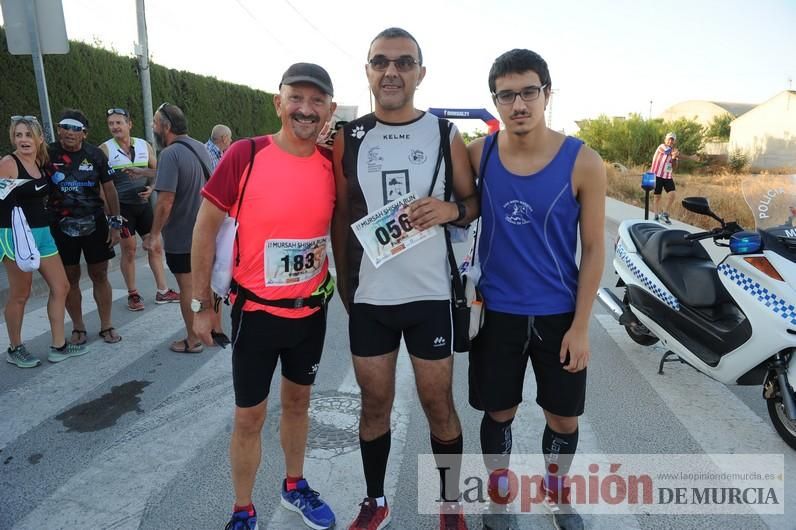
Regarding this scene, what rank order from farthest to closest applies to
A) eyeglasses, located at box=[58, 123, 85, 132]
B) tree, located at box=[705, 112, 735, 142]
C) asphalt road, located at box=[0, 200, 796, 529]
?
tree, located at box=[705, 112, 735, 142] < eyeglasses, located at box=[58, 123, 85, 132] < asphalt road, located at box=[0, 200, 796, 529]

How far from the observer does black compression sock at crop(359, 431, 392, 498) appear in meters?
2.58

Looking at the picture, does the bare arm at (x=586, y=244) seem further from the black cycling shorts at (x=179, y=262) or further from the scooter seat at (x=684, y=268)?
the black cycling shorts at (x=179, y=262)

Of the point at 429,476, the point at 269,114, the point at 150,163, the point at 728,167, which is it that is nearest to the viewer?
the point at 429,476

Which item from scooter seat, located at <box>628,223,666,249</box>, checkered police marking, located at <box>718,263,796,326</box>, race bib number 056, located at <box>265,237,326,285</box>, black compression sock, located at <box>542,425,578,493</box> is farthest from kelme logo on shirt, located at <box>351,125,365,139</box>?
scooter seat, located at <box>628,223,666,249</box>

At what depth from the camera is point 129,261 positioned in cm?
590

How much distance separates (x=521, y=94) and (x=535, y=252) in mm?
664

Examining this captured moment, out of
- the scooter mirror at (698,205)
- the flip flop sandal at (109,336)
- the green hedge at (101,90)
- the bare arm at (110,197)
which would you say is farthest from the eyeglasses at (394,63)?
the green hedge at (101,90)

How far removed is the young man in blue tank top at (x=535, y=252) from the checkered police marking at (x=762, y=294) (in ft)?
4.66

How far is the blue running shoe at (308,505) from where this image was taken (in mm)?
2570

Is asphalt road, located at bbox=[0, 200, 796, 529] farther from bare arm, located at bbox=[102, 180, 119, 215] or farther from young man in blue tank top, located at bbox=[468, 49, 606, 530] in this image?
bare arm, located at bbox=[102, 180, 119, 215]

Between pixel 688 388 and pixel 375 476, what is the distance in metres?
2.66

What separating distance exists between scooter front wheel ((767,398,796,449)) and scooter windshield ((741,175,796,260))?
2.90 feet

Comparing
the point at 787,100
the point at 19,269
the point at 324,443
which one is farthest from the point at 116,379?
the point at 787,100

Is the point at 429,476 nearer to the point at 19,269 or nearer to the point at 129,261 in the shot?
the point at 19,269
